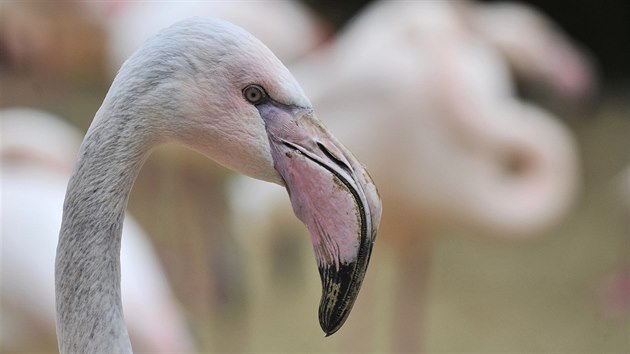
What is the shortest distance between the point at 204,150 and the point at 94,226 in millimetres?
147

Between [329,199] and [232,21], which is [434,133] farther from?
[329,199]

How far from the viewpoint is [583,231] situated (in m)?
5.23

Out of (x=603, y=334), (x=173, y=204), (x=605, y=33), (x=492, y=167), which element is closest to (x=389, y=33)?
(x=492, y=167)

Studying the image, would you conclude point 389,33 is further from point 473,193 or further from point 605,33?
point 605,33

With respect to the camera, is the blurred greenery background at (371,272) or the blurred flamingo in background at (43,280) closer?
the blurred flamingo in background at (43,280)

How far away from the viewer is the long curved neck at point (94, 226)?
108 centimetres

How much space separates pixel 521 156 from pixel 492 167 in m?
0.18

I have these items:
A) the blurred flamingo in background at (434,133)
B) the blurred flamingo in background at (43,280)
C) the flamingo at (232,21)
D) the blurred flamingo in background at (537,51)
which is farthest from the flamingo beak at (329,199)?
the blurred flamingo in background at (537,51)

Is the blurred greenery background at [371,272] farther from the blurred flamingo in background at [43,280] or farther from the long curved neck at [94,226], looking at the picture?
the long curved neck at [94,226]

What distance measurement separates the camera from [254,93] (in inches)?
43.0

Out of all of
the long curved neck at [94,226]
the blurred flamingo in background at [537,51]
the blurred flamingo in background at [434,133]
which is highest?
the blurred flamingo in background at [537,51]

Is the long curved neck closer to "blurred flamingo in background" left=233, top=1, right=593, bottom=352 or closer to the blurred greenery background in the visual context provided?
"blurred flamingo in background" left=233, top=1, right=593, bottom=352

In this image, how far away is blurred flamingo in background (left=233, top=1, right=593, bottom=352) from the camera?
3.21 metres

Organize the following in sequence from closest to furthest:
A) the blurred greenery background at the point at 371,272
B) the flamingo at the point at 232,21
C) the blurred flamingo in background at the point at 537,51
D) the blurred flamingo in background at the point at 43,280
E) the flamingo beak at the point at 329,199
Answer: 1. the flamingo beak at the point at 329,199
2. the blurred flamingo in background at the point at 43,280
3. the flamingo at the point at 232,21
4. the blurred flamingo in background at the point at 537,51
5. the blurred greenery background at the point at 371,272
